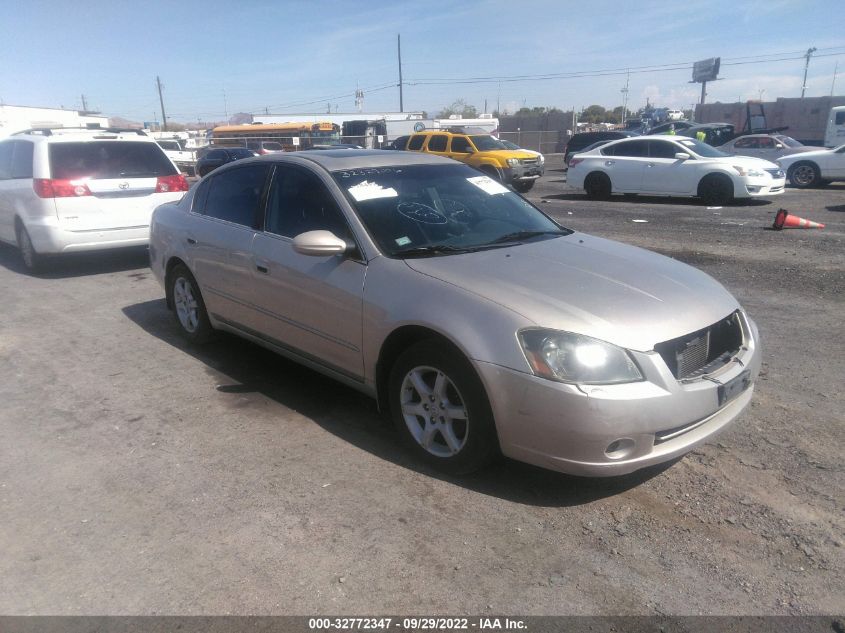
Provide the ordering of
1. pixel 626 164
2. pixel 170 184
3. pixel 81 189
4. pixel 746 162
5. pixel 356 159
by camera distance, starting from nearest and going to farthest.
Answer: pixel 356 159, pixel 81 189, pixel 170 184, pixel 746 162, pixel 626 164

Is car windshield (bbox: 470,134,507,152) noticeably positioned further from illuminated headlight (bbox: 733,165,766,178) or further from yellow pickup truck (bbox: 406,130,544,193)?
illuminated headlight (bbox: 733,165,766,178)

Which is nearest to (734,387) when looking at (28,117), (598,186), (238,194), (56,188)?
(238,194)

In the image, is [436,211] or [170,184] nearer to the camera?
[436,211]

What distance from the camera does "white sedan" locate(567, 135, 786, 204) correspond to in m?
14.1

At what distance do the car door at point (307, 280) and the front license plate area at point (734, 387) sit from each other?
1924 millimetres

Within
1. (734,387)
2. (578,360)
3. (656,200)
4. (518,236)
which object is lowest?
(656,200)

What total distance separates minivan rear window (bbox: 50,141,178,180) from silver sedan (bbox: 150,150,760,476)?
4275mm

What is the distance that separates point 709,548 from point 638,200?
1423cm

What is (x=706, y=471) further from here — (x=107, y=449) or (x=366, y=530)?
(x=107, y=449)

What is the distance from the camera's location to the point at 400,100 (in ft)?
239

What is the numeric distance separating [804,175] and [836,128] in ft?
21.1

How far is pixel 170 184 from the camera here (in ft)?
29.6

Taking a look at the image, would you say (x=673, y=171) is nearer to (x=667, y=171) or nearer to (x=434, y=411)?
(x=667, y=171)

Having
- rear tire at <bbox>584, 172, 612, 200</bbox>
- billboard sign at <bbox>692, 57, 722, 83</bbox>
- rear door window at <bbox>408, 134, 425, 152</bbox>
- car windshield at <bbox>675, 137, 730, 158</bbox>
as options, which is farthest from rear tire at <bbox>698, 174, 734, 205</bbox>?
billboard sign at <bbox>692, 57, 722, 83</bbox>
